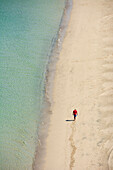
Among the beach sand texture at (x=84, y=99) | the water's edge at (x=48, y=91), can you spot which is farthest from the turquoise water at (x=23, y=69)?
the beach sand texture at (x=84, y=99)

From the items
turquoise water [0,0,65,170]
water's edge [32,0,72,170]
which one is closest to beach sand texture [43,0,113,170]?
water's edge [32,0,72,170]

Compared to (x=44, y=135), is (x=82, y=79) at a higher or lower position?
higher

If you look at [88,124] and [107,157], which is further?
[88,124]

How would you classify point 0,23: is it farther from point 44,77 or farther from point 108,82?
point 108,82

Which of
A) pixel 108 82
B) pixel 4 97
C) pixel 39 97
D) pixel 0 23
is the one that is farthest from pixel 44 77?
pixel 0 23

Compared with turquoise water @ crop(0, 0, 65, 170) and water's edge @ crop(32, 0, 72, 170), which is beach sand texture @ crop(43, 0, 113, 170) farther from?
turquoise water @ crop(0, 0, 65, 170)

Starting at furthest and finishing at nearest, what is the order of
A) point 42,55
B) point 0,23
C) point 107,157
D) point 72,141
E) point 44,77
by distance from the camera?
point 0,23, point 42,55, point 44,77, point 72,141, point 107,157
